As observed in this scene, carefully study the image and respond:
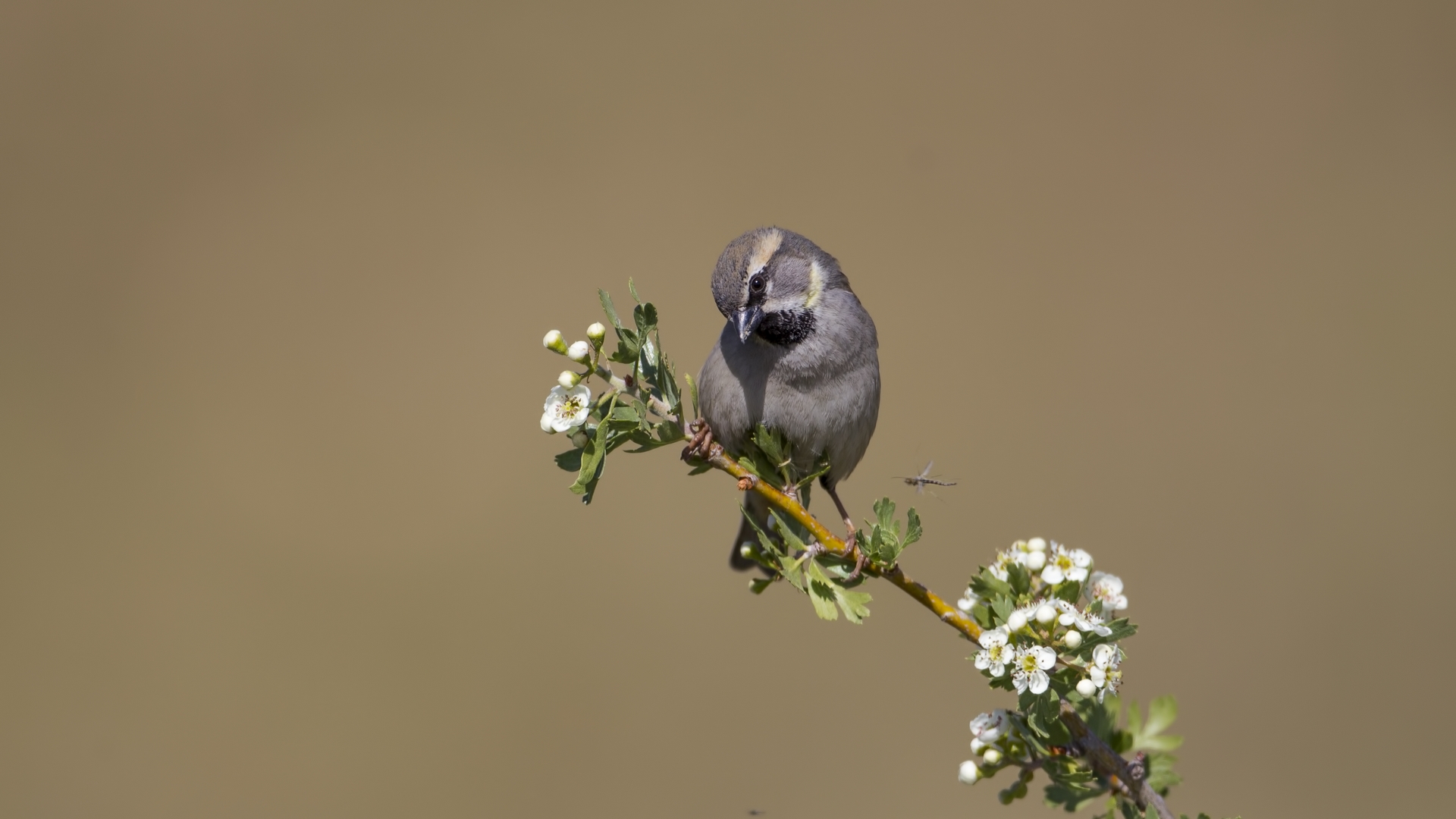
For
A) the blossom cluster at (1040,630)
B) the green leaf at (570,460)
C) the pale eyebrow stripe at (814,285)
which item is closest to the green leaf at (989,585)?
the blossom cluster at (1040,630)

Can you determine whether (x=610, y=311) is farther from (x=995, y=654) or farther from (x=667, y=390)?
(x=995, y=654)

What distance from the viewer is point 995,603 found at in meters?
2.39

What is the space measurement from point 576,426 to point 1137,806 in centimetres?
159

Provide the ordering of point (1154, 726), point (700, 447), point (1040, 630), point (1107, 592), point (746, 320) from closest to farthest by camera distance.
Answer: point (1040, 630) → point (1107, 592) → point (1154, 726) → point (700, 447) → point (746, 320)

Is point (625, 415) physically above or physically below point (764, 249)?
below

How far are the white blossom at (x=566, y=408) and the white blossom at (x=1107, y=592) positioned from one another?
1331 mm

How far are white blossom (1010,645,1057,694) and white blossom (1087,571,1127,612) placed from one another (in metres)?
0.38

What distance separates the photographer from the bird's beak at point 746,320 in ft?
11.9

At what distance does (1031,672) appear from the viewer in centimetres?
221

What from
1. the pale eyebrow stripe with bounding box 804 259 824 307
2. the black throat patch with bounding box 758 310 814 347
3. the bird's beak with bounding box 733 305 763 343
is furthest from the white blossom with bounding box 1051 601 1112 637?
the pale eyebrow stripe with bounding box 804 259 824 307

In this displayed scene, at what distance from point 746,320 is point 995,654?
1773 millimetres

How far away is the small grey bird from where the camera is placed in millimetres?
3836

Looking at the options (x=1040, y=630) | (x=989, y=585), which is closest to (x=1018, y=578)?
(x=989, y=585)

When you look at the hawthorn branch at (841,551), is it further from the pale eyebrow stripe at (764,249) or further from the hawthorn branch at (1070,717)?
the pale eyebrow stripe at (764,249)
